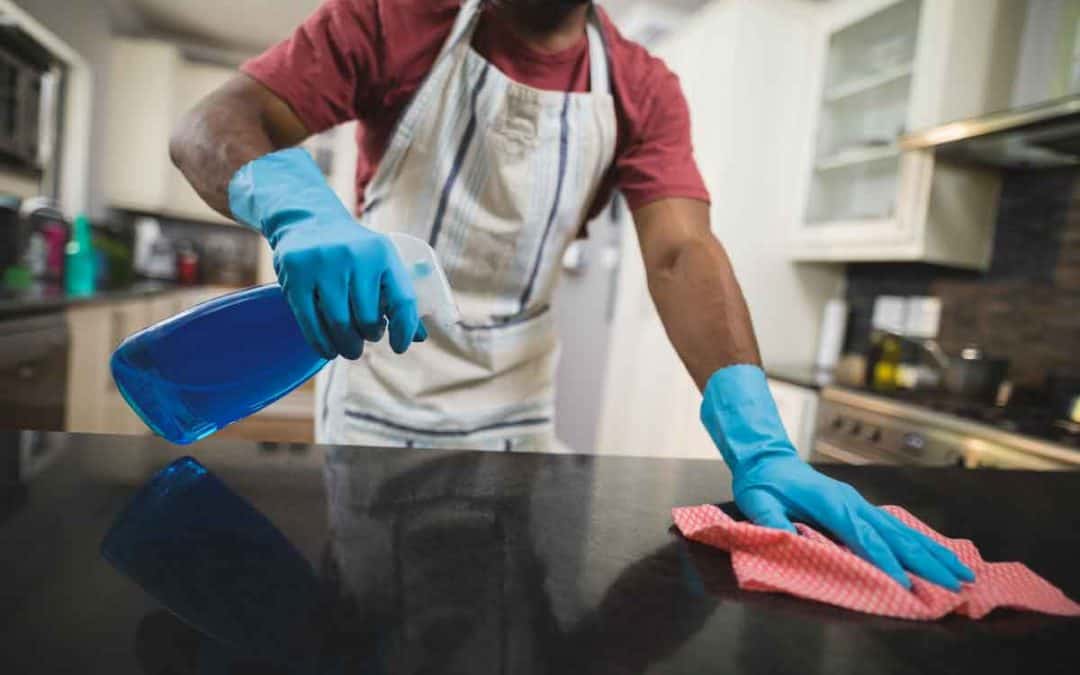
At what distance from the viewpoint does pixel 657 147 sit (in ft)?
3.50

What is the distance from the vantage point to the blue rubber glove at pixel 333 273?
0.55 metres

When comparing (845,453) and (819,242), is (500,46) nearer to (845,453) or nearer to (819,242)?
(845,453)

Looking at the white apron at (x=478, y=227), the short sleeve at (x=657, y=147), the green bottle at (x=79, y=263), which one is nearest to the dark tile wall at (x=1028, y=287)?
the short sleeve at (x=657, y=147)

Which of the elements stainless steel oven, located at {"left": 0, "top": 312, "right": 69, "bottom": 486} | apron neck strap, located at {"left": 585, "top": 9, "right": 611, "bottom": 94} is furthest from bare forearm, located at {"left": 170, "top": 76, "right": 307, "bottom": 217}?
stainless steel oven, located at {"left": 0, "top": 312, "right": 69, "bottom": 486}

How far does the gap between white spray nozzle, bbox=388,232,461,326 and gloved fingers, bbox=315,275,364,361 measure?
0.19ft

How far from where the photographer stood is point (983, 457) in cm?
155

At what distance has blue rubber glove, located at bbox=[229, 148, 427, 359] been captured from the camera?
55 cm

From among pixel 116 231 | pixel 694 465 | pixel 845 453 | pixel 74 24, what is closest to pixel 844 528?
pixel 694 465

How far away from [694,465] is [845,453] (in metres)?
1.35

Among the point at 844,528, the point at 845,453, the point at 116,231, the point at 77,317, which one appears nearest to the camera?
the point at 844,528

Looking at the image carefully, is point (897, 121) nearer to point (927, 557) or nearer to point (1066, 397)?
point (1066, 397)

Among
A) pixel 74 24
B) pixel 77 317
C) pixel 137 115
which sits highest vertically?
pixel 74 24

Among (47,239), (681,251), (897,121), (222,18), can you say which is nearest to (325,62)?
(681,251)

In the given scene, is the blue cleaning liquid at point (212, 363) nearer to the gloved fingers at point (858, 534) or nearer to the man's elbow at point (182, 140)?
the man's elbow at point (182, 140)
